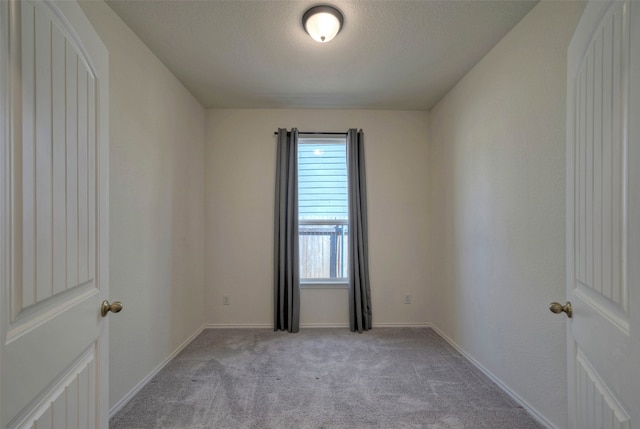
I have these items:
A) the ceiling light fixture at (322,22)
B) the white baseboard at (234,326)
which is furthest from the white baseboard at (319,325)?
the ceiling light fixture at (322,22)

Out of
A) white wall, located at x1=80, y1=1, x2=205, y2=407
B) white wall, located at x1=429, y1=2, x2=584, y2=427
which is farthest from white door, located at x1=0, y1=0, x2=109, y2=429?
white wall, located at x1=429, y1=2, x2=584, y2=427

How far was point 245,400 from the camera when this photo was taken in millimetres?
1805

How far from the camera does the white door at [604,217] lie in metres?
0.63

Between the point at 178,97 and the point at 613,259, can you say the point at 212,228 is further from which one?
the point at 613,259

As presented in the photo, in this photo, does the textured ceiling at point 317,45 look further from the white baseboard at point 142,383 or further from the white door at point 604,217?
the white baseboard at point 142,383

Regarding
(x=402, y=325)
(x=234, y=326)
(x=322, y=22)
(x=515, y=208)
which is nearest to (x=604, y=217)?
(x=515, y=208)

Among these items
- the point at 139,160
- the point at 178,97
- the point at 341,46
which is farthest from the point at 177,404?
the point at 341,46

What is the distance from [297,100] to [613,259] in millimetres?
2798

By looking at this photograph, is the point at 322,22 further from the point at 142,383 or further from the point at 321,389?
the point at 142,383

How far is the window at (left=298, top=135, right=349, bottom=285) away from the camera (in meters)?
3.23

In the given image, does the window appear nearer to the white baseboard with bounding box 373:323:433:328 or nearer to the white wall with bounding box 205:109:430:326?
the white wall with bounding box 205:109:430:326

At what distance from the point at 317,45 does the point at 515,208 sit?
1.82 m

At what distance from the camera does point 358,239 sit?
308cm

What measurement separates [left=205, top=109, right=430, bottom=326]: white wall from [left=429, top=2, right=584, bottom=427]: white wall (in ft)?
1.80
